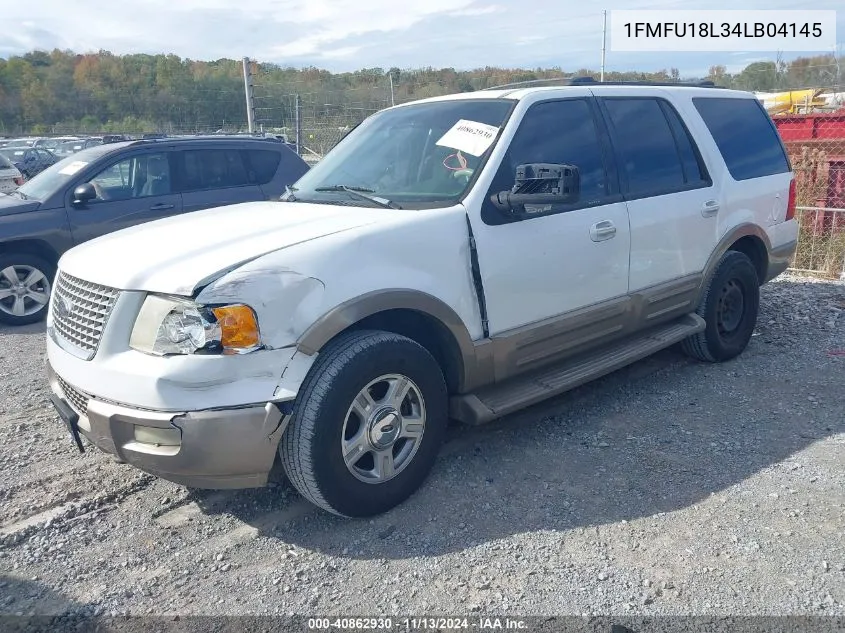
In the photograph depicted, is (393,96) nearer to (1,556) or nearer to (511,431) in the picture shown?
(511,431)

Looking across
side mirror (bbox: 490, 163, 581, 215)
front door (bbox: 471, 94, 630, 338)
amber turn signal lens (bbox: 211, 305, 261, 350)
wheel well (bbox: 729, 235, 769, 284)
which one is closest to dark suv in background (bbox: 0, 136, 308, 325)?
front door (bbox: 471, 94, 630, 338)

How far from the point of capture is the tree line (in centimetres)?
1605

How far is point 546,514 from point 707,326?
2497mm

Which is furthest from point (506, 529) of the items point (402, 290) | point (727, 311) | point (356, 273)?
point (727, 311)

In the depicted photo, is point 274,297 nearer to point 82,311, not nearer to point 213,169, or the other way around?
point 82,311

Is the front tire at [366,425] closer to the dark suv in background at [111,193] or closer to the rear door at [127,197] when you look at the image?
the dark suv in background at [111,193]

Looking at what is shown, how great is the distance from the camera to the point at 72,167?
24.8 ft

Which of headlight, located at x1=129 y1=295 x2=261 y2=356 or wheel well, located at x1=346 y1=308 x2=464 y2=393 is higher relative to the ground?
headlight, located at x1=129 y1=295 x2=261 y2=356

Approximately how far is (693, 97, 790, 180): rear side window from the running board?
4.05 ft

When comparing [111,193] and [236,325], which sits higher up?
[111,193]

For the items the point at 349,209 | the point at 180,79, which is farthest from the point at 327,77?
the point at 349,209

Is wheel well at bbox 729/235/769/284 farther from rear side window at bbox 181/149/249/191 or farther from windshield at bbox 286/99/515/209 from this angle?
rear side window at bbox 181/149/249/191

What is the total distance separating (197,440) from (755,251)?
458 cm

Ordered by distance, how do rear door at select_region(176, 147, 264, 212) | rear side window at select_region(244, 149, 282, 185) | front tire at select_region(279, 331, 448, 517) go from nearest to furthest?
front tire at select_region(279, 331, 448, 517) → rear door at select_region(176, 147, 264, 212) → rear side window at select_region(244, 149, 282, 185)
